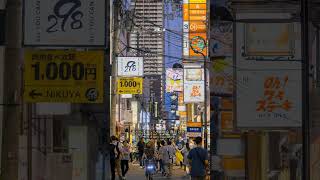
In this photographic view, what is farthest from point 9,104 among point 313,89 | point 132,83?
point 132,83

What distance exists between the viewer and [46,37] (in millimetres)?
10125

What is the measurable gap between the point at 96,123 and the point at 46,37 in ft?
5.09

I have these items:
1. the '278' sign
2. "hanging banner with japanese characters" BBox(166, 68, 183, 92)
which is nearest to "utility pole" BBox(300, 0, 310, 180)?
the '278' sign

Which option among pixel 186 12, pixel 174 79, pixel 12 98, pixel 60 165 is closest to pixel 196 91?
pixel 174 79

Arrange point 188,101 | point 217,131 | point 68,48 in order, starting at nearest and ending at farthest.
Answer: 1. point 68,48
2. point 217,131
3. point 188,101

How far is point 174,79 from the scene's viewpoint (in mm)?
46719

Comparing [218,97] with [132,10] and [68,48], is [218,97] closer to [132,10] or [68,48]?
[68,48]

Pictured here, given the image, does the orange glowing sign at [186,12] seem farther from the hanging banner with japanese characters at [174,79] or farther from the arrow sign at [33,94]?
the arrow sign at [33,94]

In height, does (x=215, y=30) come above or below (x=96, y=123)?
above

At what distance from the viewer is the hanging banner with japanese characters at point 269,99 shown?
1068cm

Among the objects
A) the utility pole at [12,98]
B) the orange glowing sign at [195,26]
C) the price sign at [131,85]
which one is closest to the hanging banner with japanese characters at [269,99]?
the utility pole at [12,98]

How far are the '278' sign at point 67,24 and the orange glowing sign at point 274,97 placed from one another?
275 centimetres

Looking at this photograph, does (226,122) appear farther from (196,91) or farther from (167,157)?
(196,91)

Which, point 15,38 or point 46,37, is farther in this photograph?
point 46,37
